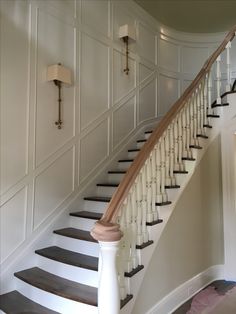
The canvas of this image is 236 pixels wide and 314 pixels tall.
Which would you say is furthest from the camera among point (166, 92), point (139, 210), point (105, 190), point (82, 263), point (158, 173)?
point (166, 92)

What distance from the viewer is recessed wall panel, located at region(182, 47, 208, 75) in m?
5.51

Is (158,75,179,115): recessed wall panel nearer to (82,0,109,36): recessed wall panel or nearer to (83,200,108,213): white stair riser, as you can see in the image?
(82,0,109,36): recessed wall panel

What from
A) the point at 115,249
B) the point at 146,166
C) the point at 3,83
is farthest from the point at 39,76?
the point at 115,249

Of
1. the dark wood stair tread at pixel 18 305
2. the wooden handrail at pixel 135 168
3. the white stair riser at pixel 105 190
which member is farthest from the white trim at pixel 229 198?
the dark wood stair tread at pixel 18 305

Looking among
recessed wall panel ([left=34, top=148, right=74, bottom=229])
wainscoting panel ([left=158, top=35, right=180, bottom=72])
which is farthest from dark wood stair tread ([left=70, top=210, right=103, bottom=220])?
wainscoting panel ([left=158, top=35, right=180, bottom=72])

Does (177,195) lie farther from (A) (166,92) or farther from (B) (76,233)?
(A) (166,92)

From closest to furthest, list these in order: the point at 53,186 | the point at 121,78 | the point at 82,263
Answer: the point at 82,263 → the point at 53,186 → the point at 121,78

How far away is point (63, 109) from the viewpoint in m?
3.23

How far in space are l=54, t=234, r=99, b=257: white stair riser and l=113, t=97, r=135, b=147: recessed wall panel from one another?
1578mm

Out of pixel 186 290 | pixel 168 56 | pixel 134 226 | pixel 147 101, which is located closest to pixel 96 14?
pixel 147 101

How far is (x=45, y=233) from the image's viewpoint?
297 cm

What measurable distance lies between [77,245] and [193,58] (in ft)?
14.6

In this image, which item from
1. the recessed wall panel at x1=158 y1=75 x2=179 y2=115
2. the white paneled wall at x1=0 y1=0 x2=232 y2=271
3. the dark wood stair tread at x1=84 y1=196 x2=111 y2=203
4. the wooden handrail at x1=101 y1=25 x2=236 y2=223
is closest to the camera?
the wooden handrail at x1=101 y1=25 x2=236 y2=223

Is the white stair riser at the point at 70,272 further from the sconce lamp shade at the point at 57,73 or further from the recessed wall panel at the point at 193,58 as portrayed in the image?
the recessed wall panel at the point at 193,58
